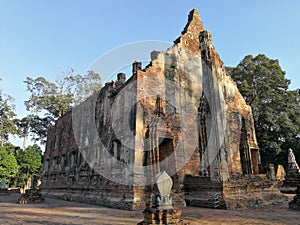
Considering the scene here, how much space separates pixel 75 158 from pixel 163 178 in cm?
1258

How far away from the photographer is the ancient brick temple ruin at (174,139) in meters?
10.4

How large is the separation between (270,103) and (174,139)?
1727cm

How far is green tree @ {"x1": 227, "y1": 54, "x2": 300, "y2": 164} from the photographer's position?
23156 millimetres

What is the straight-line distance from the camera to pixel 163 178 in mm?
6125

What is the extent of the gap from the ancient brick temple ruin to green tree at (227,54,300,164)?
9041mm

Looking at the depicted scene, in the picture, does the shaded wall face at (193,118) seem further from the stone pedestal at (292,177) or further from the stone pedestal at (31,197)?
the stone pedestal at (31,197)

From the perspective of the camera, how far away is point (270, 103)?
24.8m

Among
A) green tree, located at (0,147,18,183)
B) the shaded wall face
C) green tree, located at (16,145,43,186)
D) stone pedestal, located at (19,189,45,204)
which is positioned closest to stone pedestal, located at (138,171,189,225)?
the shaded wall face

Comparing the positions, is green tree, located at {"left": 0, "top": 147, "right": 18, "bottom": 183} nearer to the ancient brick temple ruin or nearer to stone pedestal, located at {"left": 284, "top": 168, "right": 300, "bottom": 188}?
the ancient brick temple ruin

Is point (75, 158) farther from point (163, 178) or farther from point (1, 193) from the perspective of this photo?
point (163, 178)

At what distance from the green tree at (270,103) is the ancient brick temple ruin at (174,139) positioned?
9041mm

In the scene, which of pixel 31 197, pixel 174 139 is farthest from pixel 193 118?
pixel 31 197

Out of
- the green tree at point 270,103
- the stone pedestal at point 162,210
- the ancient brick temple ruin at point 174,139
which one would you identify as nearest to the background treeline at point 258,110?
the green tree at point 270,103

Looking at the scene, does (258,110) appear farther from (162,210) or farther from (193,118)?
(162,210)
